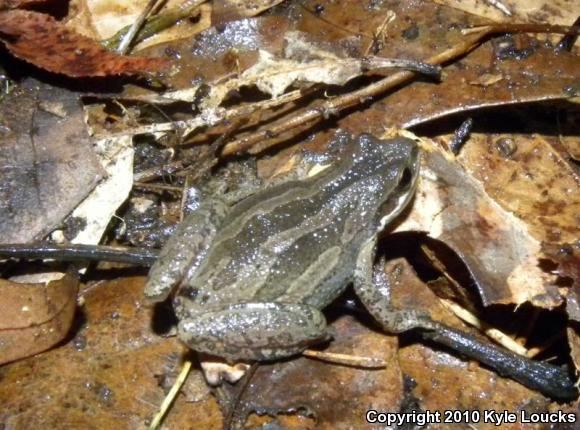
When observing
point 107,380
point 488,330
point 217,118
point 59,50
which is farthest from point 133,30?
point 488,330

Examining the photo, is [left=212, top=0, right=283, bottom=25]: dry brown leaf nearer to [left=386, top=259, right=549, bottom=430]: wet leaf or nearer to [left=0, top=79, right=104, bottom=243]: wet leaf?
[left=0, top=79, right=104, bottom=243]: wet leaf

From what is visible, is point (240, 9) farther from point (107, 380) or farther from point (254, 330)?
point (107, 380)

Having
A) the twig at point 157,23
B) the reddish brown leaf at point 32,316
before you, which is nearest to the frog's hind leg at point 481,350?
the reddish brown leaf at point 32,316

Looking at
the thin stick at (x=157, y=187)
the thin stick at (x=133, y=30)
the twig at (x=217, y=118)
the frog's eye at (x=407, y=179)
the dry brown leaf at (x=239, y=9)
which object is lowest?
the thin stick at (x=157, y=187)

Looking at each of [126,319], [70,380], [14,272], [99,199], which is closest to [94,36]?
[99,199]

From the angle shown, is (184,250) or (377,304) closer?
(184,250)

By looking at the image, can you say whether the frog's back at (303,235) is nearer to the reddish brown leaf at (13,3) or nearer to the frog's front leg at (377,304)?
the frog's front leg at (377,304)

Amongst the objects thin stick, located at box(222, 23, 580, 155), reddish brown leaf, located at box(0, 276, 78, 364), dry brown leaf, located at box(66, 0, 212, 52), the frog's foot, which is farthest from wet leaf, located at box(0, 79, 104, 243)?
the frog's foot
